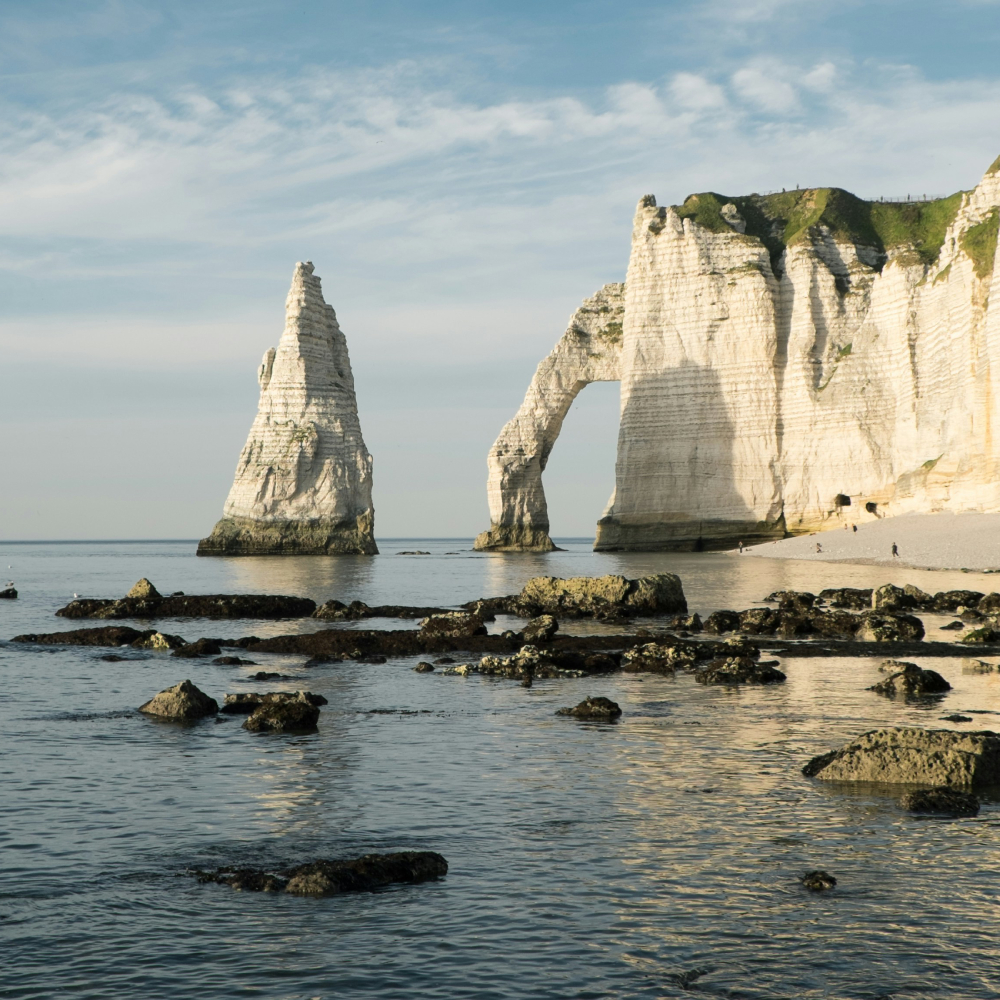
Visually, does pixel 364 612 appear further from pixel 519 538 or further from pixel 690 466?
pixel 519 538

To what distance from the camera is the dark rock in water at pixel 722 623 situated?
33.4 meters

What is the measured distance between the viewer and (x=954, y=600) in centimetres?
3806

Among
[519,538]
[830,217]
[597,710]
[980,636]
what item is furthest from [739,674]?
[519,538]

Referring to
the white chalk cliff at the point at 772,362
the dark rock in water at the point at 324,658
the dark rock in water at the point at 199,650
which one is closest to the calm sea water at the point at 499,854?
the dark rock in water at the point at 324,658

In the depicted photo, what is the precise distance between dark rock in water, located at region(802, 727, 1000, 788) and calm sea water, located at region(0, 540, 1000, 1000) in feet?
1.91

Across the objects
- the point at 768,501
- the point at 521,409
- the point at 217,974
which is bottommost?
the point at 217,974

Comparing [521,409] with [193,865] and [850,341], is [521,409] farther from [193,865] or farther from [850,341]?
[193,865]

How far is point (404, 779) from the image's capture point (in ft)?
47.9

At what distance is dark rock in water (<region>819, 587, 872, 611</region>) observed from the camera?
132ft

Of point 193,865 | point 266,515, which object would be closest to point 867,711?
point 193,865

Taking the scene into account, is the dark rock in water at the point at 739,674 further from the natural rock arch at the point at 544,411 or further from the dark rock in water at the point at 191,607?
the natural rock arch at the point at 544,411

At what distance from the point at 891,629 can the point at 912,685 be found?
961 cm

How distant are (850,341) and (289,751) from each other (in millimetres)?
88891

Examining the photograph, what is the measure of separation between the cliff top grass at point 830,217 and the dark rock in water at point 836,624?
242ft
